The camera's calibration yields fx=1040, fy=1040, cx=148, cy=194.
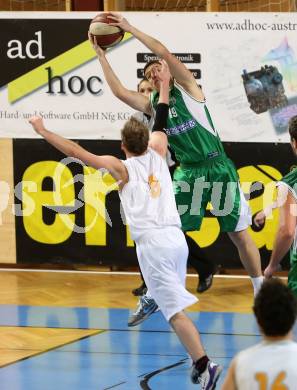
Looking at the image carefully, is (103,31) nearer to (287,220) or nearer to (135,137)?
(135,137)

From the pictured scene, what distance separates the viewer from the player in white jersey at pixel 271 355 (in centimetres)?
398

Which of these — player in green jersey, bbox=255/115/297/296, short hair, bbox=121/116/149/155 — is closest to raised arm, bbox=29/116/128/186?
short hair, bbox=121/116/149/155

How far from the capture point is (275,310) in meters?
4.09

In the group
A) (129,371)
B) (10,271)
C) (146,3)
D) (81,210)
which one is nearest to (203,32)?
(146,3)

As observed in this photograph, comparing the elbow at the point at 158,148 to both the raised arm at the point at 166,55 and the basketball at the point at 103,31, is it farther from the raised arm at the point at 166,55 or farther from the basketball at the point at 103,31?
the basketball at the point at 103,31

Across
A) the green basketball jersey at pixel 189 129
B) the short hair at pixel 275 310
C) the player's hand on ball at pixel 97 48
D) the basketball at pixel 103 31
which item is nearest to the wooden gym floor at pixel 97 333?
the green basketball jersey at pixel 189 129

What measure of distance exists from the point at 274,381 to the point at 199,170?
5162mm

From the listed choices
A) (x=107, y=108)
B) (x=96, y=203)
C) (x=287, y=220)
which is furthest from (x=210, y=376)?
(x=107, y=108)

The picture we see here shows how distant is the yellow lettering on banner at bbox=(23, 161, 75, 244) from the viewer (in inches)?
437

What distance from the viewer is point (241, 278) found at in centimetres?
1099

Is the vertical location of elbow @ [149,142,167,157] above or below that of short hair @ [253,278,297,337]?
above

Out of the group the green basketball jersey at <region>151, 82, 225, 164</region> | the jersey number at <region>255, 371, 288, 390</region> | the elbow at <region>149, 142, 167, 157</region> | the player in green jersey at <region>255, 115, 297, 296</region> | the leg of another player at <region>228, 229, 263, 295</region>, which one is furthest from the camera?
the leg of another player at <region>228, 229, 263, 295</region>

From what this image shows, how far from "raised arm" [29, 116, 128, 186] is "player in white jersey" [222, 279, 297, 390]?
109 inches

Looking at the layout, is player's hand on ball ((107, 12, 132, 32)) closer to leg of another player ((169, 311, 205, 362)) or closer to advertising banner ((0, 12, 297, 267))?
advertising banner ((0, 12, 297, 267))
